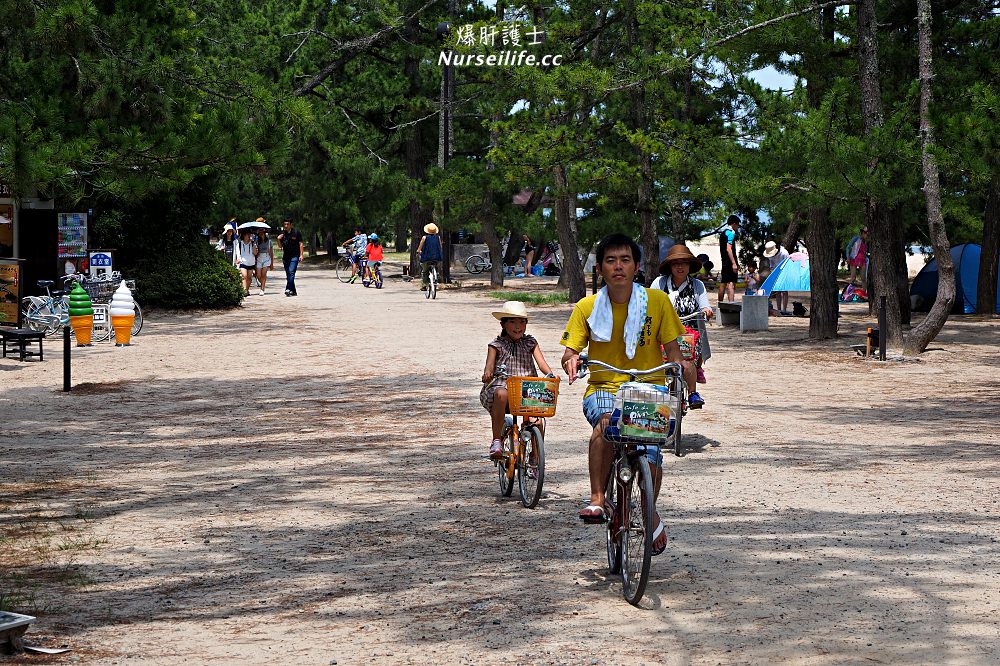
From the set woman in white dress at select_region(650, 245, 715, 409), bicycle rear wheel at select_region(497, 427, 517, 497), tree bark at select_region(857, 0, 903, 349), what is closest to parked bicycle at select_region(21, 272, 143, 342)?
woman in white dress at select_region(650, 245, 715, 409)

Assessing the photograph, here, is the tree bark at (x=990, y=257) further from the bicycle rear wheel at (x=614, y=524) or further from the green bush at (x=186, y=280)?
the bicycle rear wheel at (x=614, y=524)

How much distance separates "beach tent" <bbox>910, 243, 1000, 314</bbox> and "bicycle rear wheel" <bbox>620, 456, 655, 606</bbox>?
23.3 metres

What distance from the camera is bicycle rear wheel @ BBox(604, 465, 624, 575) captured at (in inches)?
249

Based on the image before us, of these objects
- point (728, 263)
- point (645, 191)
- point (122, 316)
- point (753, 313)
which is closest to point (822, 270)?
point (753, 313)

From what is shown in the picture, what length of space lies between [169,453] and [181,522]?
277cm

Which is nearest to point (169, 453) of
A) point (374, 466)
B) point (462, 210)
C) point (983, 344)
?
point (374, 466)

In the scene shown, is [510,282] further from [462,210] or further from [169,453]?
[169,453]

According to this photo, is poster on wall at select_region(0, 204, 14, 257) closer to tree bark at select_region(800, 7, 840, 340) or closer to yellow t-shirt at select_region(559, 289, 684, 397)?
tree bark at select_region(800, 7, 840, 340)

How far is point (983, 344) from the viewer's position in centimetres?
2008

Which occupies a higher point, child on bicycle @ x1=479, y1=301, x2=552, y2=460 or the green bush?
the green bush

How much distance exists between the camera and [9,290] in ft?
59.6

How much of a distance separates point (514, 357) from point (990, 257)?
65.1 ft

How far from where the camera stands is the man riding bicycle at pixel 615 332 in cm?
646

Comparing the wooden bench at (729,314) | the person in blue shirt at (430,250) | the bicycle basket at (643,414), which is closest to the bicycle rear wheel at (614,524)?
the bicycle basket at (643,414)
